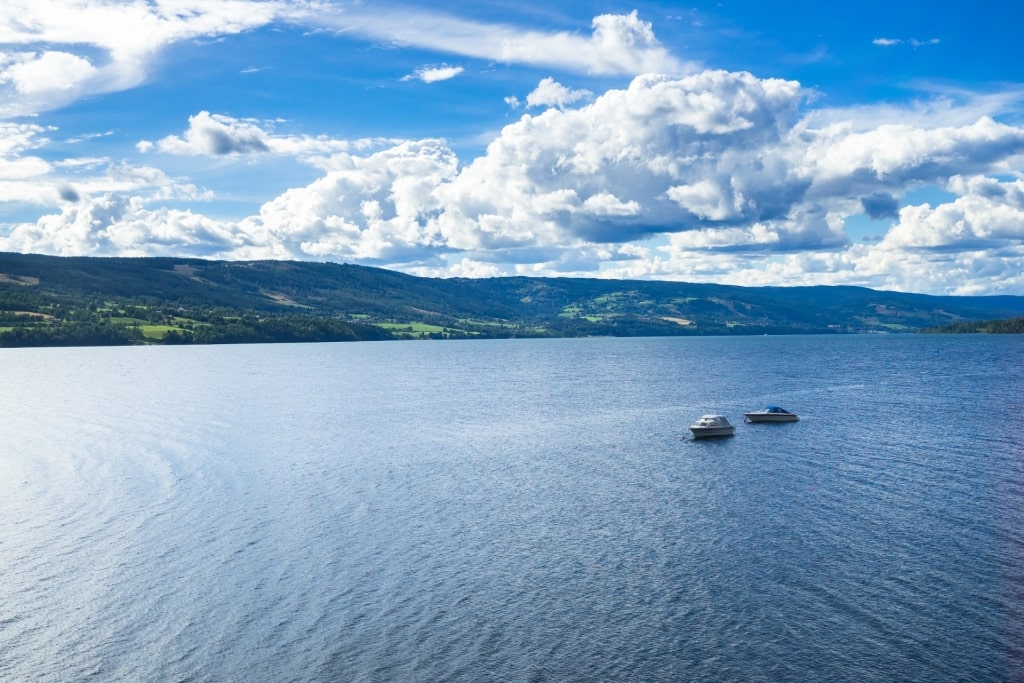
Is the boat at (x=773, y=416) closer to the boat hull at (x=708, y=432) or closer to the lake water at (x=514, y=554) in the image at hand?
the lake water at (x=514, y=554)

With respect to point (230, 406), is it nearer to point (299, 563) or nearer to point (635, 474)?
point (635, 474)

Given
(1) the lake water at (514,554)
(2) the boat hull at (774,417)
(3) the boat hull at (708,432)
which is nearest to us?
(1) the lake water at (514,554)

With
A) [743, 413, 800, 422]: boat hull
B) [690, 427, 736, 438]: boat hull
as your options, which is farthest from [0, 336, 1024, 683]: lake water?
[743, 413, 800, 422]: boat hull

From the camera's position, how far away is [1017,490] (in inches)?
2431

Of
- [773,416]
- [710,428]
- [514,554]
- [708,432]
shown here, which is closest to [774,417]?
[773,416]

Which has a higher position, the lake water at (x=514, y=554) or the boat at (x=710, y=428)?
the boat at (x=710, y=428)

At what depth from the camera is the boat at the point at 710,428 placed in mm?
95875

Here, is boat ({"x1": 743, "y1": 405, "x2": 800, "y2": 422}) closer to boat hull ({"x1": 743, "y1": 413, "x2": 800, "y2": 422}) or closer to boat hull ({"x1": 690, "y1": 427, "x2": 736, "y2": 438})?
boat hull ({"x1": 743, "y1": 413, "x2": 800, "y2": 422})

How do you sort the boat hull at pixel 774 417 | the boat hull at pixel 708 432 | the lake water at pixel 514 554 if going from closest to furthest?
the lake water at pixel 514 554
the boat hull at pixel 708 432
the boat hull at pixel 774 417

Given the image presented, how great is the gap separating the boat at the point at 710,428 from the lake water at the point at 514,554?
1442 mm

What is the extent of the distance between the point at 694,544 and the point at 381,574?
2061cm

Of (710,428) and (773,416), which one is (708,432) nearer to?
(710,428)

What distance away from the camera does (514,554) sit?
47969 millimetres

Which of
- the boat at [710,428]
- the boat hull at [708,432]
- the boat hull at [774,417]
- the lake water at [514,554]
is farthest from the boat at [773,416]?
the boat hull at [708,432]
